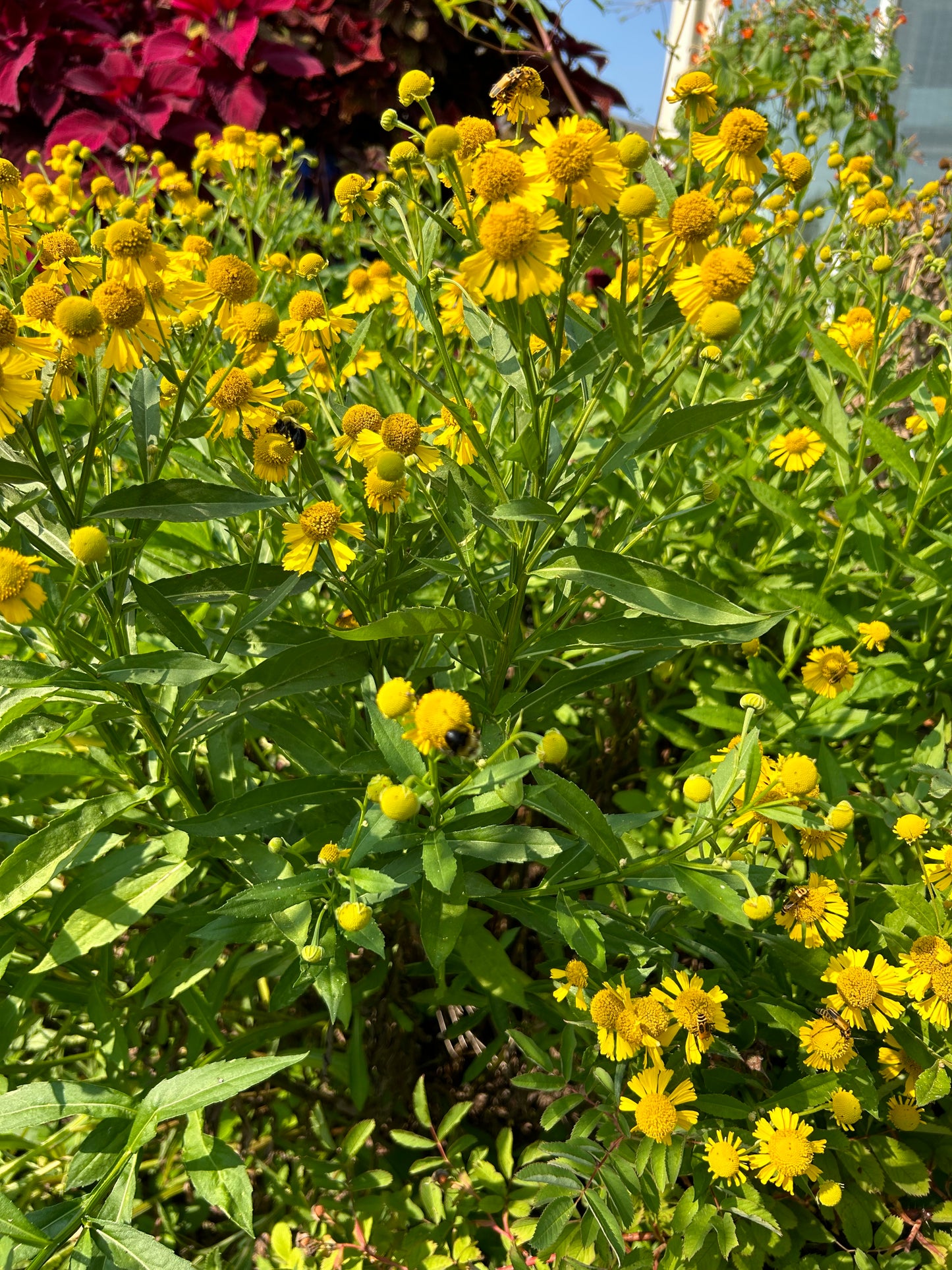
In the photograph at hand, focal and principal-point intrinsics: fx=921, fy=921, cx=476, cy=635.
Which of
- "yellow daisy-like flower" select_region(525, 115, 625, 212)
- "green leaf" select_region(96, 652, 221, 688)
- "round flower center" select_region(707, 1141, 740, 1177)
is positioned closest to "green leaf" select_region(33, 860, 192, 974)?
"green leaf" select_region(96, 652, 221, 688)

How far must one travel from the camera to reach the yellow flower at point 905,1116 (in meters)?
1.29

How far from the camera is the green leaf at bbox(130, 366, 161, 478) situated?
1247mm

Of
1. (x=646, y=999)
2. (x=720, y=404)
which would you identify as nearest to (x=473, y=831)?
(x=646, y=999)

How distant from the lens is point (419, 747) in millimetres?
1029

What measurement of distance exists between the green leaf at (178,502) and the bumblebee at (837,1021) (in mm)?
1008

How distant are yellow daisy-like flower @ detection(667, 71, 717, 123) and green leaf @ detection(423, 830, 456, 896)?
980 millimetres

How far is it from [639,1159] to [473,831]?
48 centimetres

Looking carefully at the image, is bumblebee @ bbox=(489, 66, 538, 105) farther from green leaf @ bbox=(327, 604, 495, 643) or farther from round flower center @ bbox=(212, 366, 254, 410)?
green leaf @ bbox=(327, 604, 495, 643)

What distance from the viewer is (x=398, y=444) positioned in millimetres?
1235

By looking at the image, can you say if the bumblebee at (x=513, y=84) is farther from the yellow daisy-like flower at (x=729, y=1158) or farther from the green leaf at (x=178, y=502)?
the yellow daisy-like flower at (x=729, y=1158)

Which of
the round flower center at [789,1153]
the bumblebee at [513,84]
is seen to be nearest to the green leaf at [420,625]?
the bumblebee at [513,84]

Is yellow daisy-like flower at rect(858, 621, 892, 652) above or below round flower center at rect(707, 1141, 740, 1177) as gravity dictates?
above

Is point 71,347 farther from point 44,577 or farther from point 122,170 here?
point 122,170

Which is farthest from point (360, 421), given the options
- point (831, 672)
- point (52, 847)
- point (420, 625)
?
point (831, 672)
